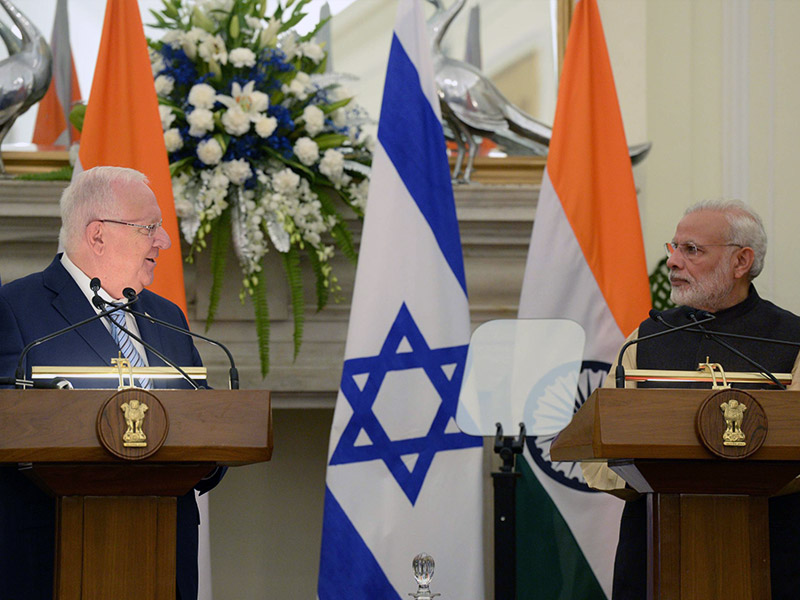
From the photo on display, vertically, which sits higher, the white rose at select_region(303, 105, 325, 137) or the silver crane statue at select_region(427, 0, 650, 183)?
the silver crane statue at select_region(427, 0, 650, 183)

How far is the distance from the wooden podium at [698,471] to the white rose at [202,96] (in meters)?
2.14

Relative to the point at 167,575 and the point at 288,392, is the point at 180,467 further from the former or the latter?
the point at 288,392

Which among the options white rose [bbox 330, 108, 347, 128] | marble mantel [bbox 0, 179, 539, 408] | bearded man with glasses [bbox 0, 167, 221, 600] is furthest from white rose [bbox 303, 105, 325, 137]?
bearded man with glasses [bbox 0, 167, 221, 600]

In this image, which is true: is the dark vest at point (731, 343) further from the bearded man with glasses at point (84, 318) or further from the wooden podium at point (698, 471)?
the bearded man with glasses at point (84, 318)

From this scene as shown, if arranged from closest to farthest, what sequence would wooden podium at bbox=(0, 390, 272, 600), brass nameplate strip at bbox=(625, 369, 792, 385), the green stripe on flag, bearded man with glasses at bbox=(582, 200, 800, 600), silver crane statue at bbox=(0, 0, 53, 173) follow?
wooden podium at bbox=(0, 390, 272, 600), brass nameplate strip at bbox=(625, 369, 792, 385), bearded man with glasses at bbox=(582, 200, 800, 600), the green stripe on flag, silver crane statue at bbox=(0, 0, 53, 173)

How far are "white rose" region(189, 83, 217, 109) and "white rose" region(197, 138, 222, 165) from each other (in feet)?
0.45

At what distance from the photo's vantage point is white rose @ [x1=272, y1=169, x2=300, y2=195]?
383cm

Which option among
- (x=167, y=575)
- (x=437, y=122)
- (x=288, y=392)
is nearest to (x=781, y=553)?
(x=167, y=575)

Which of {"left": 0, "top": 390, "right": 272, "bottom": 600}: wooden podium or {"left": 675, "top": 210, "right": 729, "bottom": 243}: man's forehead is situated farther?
{"left": 675, "top": 210, "right": 729, "bottom": 243}: man's forehead

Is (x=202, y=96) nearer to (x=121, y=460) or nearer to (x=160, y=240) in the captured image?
(x=160, y=240)

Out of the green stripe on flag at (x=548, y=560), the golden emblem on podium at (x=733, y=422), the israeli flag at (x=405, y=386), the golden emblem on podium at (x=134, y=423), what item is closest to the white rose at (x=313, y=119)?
the israeli flag at (x=405, y=386)

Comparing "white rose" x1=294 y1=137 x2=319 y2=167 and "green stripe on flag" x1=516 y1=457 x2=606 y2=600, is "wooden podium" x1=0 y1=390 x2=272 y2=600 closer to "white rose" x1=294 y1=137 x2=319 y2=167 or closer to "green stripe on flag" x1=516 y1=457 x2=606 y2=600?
"green stripe on flag" x1=516 y1=457 x2=606 y2=600

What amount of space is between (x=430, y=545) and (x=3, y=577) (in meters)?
1.51

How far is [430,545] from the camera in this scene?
11.2ft
